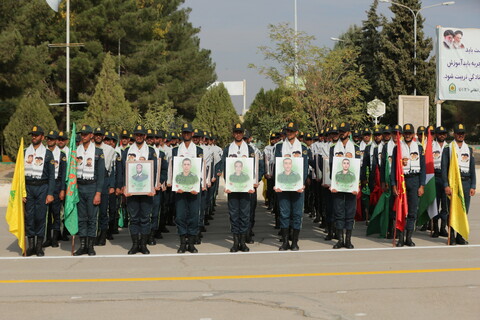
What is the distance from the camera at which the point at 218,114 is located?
4612 centimetres

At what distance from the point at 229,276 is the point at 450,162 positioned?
4959 mm

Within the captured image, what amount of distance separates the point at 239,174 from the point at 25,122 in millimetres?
26077

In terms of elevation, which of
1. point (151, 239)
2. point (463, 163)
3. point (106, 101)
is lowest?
point (151, 239)

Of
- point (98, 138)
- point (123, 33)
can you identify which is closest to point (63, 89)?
point (123, 33)

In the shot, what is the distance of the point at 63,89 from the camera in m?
47.1

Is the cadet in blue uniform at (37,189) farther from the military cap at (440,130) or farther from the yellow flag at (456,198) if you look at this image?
the military cap at (440,130)

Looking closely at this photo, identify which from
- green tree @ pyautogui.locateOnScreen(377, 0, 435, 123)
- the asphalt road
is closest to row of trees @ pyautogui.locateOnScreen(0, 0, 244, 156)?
green tree @ pyautogui.locateOnScreen(377, 0, 435, 123)

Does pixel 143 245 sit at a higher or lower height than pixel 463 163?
lower

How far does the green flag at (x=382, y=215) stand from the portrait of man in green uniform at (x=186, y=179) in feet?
11.4

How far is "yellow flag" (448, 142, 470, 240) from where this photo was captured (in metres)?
11.5

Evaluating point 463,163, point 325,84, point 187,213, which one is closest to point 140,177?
point 187,213

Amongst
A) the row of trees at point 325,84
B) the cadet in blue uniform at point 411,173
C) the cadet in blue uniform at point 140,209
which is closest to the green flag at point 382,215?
the cadet in blue uniform at point 411,173

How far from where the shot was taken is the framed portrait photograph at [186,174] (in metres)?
11.0

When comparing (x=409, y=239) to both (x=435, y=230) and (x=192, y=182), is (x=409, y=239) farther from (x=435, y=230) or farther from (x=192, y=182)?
(x=192, y=182)
